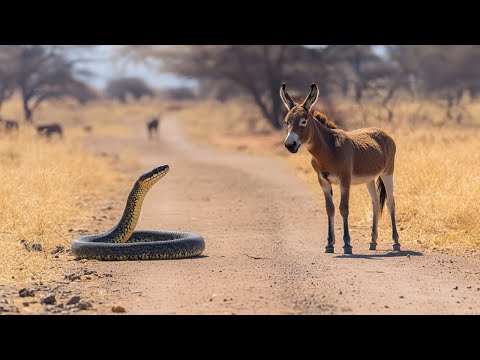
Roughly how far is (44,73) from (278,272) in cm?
4093

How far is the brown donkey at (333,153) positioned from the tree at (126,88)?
8568 cm

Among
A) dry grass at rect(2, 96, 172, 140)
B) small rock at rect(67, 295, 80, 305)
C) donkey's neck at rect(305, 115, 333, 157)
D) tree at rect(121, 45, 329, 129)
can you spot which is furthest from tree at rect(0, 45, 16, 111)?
small rock at rect(67, 295, 80, 305)

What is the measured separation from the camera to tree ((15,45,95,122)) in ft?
152

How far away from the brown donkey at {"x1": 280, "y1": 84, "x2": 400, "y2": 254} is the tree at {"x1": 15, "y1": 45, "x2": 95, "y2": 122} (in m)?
37.6

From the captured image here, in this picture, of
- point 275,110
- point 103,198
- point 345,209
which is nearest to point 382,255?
point 345,209

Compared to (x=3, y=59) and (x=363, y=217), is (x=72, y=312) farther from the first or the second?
(x=3, y=59)

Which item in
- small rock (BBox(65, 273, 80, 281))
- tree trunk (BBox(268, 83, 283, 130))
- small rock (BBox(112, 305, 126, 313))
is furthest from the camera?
tree trunk (BBox(268, 83, 283, 130))

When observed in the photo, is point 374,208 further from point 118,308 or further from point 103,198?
point 103,198

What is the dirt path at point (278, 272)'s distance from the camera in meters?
6.73

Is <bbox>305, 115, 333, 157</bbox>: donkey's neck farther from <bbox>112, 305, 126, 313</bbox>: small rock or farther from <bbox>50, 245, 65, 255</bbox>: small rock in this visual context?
<bbox>112, 305, 126, 313</bbox>: small rock

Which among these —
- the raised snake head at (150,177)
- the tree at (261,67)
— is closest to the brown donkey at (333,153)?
the raised snake head at (150,177)

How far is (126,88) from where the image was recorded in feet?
316

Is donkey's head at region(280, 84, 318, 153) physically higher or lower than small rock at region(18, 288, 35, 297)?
higher

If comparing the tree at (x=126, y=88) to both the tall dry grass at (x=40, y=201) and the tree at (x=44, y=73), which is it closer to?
the tree at (x=44, y=73)
